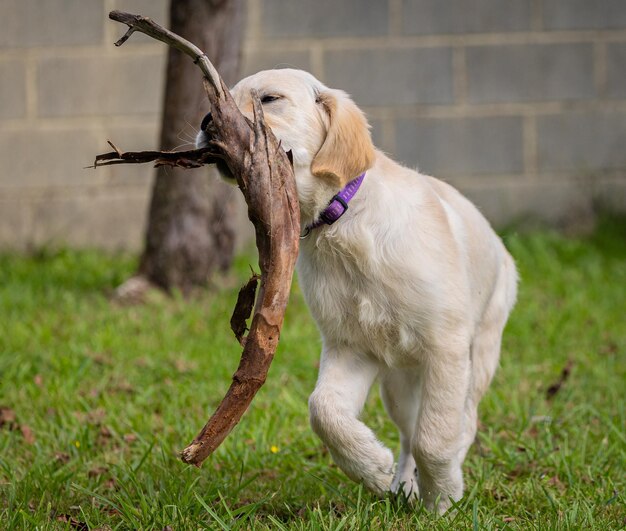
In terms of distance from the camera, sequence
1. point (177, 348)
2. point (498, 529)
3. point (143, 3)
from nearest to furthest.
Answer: point (498, 529) → point (177, 348) → point (143, 3)

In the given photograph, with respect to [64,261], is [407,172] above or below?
above

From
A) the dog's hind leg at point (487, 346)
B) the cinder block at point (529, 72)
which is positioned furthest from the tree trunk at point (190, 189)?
the dog's hind leg at point (487, 346)

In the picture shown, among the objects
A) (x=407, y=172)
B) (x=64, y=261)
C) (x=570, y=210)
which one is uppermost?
(x=407, y=172)

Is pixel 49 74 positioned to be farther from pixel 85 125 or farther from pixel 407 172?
pixel 407 172

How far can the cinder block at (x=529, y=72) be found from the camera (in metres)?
6.96

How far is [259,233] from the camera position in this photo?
8.11 feet

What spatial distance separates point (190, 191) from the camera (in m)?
5.67

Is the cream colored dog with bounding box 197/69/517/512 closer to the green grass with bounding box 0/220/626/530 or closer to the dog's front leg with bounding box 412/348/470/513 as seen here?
the dog's front leg with bounding box 412/348/470/513

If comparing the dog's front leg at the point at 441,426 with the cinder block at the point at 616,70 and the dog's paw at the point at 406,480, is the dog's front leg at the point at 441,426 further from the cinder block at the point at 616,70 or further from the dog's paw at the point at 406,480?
the cinder block at the point at 616,70

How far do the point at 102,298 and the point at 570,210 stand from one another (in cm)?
346

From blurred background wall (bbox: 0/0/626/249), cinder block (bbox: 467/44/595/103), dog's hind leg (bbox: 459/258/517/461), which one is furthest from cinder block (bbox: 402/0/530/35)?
dog's hind leg (bbox: 459/258/517/461)

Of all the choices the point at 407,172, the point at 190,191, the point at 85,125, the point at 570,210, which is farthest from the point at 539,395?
the point at 85,125

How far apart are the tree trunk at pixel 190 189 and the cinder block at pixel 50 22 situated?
1.55m

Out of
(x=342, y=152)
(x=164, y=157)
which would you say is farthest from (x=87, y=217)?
(x=164, y=157)
